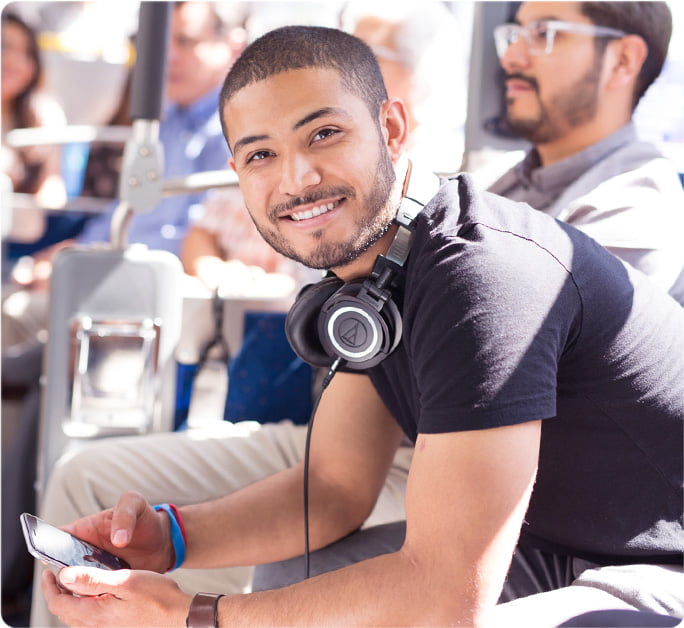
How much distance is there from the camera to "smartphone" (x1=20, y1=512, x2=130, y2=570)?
1029mm

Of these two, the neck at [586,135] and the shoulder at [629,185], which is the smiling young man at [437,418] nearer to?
the shoulder at [629,185]

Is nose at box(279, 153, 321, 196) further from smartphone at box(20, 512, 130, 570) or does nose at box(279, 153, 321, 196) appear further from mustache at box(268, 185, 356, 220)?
smartphone at box(20, 512, 130, 570)

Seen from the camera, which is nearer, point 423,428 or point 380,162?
point 423,428

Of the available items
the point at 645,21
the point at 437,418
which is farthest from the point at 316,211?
the point at 645,21

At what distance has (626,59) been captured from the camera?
5.37 feet

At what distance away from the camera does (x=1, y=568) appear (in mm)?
1967

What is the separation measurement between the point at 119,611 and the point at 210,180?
0.91 m

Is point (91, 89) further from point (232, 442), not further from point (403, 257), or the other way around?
point (403, 257)

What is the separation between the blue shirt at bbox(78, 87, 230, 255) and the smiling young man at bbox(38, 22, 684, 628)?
1644 mm

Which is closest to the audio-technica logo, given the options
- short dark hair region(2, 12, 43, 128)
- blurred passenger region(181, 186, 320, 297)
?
blurred passenger region(181, 186, 320, 297)

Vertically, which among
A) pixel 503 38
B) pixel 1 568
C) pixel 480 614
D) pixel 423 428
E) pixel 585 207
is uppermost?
pixel 503 38

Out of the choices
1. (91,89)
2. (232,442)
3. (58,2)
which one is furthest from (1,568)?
(58,2)

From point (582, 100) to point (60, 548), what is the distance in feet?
4.16

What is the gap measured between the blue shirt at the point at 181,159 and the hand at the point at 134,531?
1.67 meters
